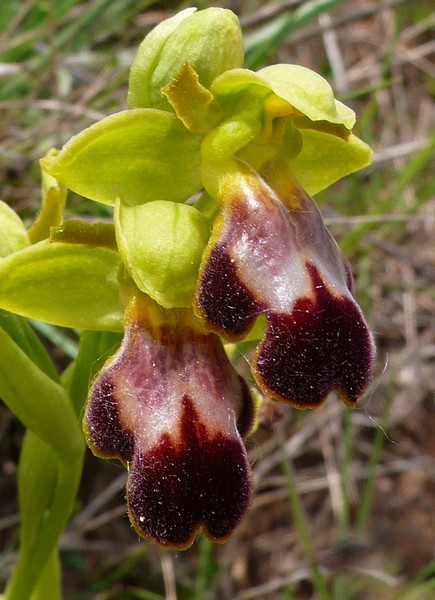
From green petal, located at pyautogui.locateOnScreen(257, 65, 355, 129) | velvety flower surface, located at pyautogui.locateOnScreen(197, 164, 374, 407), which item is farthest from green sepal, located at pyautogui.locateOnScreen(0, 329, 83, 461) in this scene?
green petal, located at pyautogui.locateOnScreen(257, 65, 355, 129)

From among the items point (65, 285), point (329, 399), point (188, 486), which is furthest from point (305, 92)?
point (329, 399)

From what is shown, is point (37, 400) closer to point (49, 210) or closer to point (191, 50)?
point (49, 210)

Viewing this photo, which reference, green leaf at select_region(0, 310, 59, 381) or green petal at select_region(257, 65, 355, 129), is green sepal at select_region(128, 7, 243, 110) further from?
green leaf at select_region(0, 310, 59, 381)

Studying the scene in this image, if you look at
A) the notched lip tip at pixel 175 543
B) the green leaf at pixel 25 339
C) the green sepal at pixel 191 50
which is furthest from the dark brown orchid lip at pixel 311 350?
the green leaf at pixel 25 339

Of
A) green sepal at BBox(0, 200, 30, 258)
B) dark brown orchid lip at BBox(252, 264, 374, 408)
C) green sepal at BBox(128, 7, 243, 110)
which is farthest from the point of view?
green sepal at BBox(0, 200, 30, 258)

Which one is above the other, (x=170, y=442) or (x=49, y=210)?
(x=49, y=210)

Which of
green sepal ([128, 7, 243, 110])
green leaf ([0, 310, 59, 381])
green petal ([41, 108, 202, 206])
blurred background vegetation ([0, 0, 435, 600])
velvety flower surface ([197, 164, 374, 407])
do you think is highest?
green sepal ([128, 7, 243, 110])

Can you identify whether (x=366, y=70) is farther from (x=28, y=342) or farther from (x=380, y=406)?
(x=28, y=342)
